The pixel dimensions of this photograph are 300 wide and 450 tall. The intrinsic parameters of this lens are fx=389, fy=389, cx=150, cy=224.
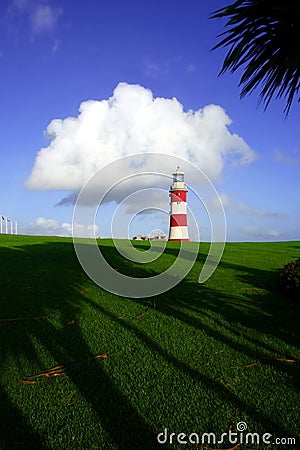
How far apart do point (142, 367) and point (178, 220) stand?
2856 centimetres

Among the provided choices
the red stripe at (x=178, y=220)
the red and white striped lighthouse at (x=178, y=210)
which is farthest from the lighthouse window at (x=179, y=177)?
the red stripe at (x=178, y=220)

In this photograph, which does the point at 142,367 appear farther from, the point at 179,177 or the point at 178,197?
the point at 179,177

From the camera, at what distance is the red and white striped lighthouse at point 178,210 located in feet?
110

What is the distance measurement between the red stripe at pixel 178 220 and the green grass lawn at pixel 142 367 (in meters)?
23.3

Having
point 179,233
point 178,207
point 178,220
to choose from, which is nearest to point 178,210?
point 178,207

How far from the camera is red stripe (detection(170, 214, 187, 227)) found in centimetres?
3362

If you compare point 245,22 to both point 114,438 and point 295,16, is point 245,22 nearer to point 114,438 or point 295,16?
point 295,16

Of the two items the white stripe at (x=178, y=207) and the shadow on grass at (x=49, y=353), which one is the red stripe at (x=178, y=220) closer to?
the white stripe at (x=178, y=207)

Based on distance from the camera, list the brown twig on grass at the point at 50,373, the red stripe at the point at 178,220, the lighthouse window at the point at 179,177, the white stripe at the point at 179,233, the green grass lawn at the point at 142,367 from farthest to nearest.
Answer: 1. the lighthouse window at the point at 179,177
2. the red stripe at the point at 178,220
3. the white stripe at the point at 179,233
4. the brown twig on grass at the point at 50,373
5. the green grass lawn at the point at 142,367

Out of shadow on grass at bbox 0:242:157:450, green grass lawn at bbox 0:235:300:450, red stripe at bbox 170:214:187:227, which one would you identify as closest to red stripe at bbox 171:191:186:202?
red stripe at bbox 170:214:187:227

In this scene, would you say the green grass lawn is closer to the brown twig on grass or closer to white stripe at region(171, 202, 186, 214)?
the brown twig on grass

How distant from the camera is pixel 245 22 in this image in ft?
19.0

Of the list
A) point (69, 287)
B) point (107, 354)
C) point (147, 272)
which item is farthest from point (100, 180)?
point (147, 272)

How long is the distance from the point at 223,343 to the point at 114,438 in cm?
300
